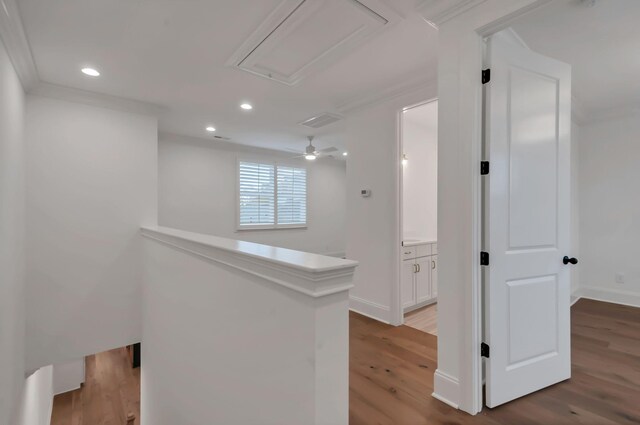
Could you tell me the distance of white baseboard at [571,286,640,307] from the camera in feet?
12.3

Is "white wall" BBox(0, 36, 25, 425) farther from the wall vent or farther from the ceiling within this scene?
the ceiling

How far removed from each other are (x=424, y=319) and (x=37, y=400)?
4.75 metres

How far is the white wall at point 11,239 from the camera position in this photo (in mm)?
1917

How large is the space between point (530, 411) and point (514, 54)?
2316 millimetres

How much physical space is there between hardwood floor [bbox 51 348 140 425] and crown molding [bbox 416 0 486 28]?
17.6 feet

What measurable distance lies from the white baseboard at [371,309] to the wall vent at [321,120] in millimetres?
2532

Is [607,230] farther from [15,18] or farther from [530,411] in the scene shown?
[15,18]

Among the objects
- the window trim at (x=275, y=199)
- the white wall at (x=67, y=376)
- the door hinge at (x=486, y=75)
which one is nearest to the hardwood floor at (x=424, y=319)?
the door hinge at (x=486, y=75)

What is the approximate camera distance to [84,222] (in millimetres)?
3086

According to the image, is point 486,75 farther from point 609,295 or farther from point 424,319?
point 609,295

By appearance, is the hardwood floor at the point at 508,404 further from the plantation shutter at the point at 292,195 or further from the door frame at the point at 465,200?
the plantation shutter at the point at 292,195

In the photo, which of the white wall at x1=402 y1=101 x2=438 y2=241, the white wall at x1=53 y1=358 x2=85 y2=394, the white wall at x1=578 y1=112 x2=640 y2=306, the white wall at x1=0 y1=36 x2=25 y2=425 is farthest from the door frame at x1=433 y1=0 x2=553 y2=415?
the white wall at x1=53 y1=358 x2=85 y2=394

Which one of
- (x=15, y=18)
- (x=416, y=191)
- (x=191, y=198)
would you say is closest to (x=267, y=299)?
(x=15, y=18)

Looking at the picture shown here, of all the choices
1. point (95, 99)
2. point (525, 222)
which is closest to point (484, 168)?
point (525, 222)
